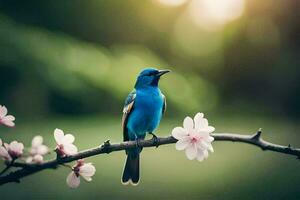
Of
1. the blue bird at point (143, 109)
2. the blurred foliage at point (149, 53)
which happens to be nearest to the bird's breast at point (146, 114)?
the blue bird at point (143, 109)

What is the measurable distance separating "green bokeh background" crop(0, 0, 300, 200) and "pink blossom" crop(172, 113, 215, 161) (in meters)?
2.62

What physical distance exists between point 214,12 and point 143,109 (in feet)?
14.2

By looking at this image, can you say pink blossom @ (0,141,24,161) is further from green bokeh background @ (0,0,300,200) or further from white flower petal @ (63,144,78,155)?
green bokeh background @ (0,0,300,200)

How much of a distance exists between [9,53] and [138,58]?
46.1 inches

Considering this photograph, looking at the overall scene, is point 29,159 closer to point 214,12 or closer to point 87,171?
point 87,171

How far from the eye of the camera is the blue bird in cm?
153

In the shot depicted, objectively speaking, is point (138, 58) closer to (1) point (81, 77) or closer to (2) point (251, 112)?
(1) point (81, 77)

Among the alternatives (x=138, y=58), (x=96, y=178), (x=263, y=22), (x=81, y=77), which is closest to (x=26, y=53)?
(x=81, y=77)

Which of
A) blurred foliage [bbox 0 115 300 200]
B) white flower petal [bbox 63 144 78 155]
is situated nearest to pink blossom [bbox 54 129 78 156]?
white flower petal [bbox 63 144 78 155]

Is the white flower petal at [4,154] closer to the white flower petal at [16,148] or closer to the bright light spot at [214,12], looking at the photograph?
the white flower petal at [16,148]

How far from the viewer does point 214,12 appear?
18.9ft

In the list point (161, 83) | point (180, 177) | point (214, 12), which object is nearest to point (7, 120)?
point (180, 177)

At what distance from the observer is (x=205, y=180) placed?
4.35 m

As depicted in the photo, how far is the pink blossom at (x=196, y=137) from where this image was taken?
2.98 ft
